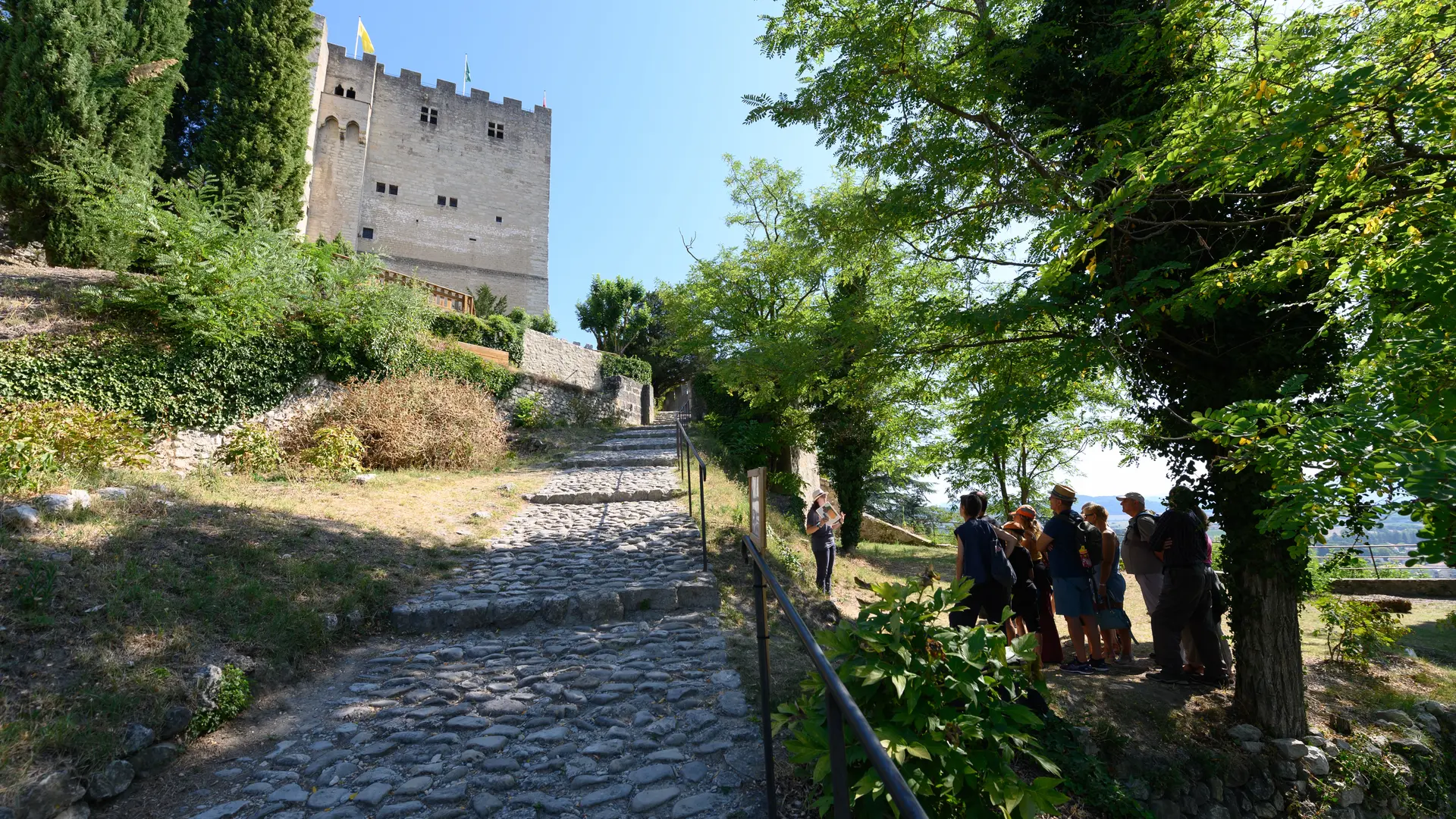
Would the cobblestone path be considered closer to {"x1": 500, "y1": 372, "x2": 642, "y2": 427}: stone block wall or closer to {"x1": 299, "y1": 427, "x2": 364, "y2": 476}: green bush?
{"x1": 299, "y1": 427, "x2": 364, "y2": 476}: green bush

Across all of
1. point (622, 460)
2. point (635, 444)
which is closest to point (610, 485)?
point (622, 460)

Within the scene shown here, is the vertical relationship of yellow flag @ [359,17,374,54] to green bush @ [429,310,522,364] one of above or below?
above

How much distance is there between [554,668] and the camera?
4496 millimetres

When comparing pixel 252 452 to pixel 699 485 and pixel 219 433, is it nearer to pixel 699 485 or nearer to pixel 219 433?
pixel 219 433

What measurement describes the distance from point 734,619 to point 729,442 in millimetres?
12754

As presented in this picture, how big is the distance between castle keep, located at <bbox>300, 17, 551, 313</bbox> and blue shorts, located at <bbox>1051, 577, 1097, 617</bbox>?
29696 mm

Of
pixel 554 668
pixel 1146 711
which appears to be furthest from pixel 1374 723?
pixel 554 668

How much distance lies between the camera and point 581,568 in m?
6.70

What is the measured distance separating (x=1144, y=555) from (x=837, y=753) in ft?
19.8

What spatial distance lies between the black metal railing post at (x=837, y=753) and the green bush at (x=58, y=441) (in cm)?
726

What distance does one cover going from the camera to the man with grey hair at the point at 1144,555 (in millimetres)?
6387

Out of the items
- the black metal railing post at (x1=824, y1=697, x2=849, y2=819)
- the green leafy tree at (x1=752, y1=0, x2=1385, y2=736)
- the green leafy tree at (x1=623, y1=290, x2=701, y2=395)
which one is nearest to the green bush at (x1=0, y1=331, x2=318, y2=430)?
the green leafy tree at (x1=752, y1=0, x2=1385, y2=736)

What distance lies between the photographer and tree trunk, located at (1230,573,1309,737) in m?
5.88

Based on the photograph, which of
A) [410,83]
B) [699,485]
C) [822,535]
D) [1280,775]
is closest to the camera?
[1280,775]
